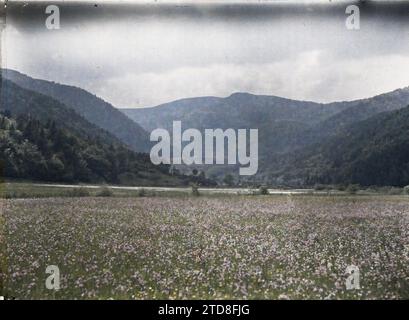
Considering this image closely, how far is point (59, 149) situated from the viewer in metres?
5.44

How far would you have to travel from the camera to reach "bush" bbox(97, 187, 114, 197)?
5543 millimetres

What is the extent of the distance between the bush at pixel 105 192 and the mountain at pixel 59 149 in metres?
0.11

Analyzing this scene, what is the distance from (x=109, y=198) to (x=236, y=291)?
186 centimetres

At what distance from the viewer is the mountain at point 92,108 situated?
17.8ft

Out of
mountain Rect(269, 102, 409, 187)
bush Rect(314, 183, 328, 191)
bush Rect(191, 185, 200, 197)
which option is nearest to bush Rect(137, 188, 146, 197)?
bush Rect(191, 185, 200, 197)

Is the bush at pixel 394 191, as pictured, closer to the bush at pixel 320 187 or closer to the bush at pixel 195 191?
the bush at pixel 320 187

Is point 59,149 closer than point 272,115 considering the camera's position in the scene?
No

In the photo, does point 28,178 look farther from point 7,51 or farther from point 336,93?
point 336,93

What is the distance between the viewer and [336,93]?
17.7ft

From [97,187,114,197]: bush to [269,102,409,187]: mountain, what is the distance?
190 cm

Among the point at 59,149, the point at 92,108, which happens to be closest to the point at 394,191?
the point at 92,108

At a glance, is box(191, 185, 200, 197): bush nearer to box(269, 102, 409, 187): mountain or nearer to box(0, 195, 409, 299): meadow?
box(0, 195, 409, 299): meadow

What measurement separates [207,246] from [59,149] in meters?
2.05

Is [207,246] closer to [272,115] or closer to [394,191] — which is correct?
[272,115]
